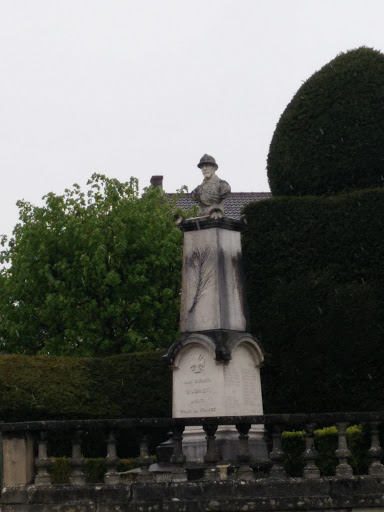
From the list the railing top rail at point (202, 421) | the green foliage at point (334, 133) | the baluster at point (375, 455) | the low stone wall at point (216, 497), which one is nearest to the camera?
the low stone wall at point (216, 497)

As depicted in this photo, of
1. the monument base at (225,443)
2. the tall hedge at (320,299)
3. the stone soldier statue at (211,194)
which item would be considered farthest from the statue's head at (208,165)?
the monument base at (225,443)

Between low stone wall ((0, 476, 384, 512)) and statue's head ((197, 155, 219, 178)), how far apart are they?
560 centimetres

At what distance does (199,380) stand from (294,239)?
13.7ft

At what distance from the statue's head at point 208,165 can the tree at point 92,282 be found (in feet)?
34.6

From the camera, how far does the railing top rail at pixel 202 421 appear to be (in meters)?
11.3

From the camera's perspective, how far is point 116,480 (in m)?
11.4

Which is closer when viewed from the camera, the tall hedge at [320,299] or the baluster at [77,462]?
the baluster at [77,462]

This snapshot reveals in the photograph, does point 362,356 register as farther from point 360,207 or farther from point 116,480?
point 116,480

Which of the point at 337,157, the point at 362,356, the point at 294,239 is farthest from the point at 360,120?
the point at 362,356

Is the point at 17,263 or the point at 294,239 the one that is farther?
the point at 17,263

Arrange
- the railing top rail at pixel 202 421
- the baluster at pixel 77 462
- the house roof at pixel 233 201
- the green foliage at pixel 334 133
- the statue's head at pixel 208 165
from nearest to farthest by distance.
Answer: the railing top rail at pixel 202 421
the baluster at pixel 77 462
the statue's head at pixel 208 165
the green foliage at pixel 334 133
the house roof at pixel 233 201

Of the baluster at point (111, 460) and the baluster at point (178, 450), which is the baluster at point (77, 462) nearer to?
the baluster at point (111, 460)

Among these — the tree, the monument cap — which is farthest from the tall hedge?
the tree

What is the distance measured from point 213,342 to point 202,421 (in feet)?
10.00
